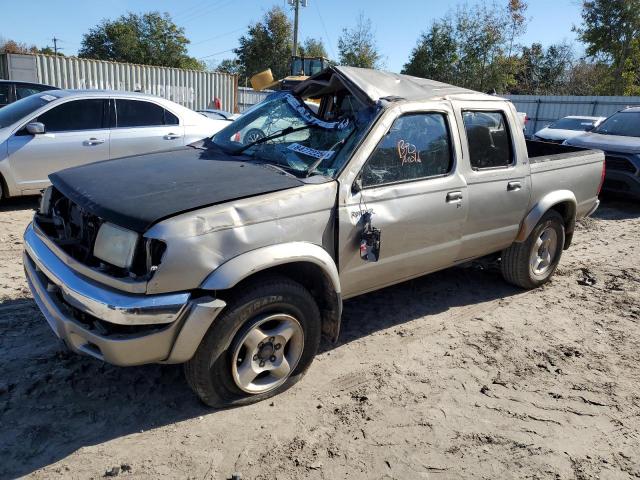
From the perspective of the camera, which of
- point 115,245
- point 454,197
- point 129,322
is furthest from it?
point 454,197

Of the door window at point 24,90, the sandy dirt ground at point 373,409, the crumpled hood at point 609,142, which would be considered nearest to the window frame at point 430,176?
the sandy dirt ground at point 373,409

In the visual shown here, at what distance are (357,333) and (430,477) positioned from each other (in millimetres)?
1598

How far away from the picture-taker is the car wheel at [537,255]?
16.4 ft

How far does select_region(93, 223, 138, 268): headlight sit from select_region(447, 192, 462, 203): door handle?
2.39m

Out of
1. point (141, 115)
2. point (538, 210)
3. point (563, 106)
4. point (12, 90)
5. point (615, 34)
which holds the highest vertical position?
point (615, 34)

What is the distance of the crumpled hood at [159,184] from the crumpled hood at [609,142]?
28.3 ft

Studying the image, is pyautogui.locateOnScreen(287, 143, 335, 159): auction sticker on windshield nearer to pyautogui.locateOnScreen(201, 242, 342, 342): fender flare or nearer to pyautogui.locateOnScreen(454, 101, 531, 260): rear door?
pyautogui.locateOnScreen(201, 242, 342, 342): fender flare

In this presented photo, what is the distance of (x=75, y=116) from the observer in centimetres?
719

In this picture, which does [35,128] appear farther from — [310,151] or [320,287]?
[320,287]

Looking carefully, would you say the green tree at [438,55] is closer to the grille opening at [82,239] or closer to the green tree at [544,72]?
the green tree at [544,72]

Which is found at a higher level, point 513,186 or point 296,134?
point 296,134

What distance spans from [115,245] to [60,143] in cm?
513

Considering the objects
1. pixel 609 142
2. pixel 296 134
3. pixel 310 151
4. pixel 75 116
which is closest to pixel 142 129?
pixel 75 116

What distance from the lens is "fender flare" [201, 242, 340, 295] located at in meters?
2.69
